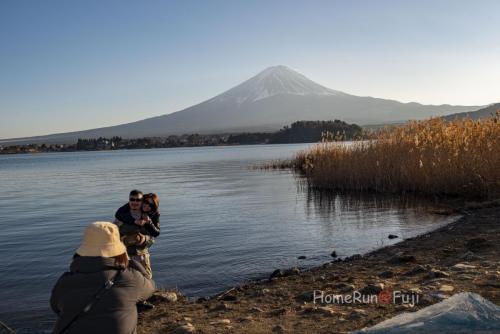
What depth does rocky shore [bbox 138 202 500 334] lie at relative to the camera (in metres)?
4.95

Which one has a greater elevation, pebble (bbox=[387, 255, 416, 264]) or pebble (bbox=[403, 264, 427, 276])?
pebble (bbox=[403, 264, 427, 276])

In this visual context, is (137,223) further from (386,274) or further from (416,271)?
(416,271)

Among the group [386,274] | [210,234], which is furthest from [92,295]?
[210,234]

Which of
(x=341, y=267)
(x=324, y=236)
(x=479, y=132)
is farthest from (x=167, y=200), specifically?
(x=341, y=267)

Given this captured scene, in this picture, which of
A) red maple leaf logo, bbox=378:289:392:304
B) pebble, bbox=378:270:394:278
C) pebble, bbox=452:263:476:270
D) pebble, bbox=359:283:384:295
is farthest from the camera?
pebble, bbox=378:270:394:278

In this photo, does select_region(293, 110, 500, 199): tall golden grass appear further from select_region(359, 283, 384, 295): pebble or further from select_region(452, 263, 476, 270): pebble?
select_region(359, 283, 384, 295): pebble

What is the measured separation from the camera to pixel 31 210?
1845 cm

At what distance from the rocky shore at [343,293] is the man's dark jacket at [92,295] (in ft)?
5.26

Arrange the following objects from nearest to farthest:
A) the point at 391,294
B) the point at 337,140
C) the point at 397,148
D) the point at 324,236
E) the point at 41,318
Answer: the point at 391,294
the point at 41,318
the point at 324,236
the point at 397,148
the point at 337,140

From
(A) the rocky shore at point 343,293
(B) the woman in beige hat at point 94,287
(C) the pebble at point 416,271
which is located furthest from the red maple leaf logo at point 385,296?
(B) the woman in beige hat at point 94,287

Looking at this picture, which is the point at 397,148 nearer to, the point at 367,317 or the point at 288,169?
the point at 367,317

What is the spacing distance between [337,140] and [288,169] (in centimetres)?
1049

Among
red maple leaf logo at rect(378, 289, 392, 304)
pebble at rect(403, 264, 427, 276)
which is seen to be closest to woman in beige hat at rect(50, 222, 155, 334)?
red maple leaf logo at rect(378, 289, 392, 304)

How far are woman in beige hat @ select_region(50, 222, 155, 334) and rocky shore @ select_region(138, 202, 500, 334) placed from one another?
165 cm
